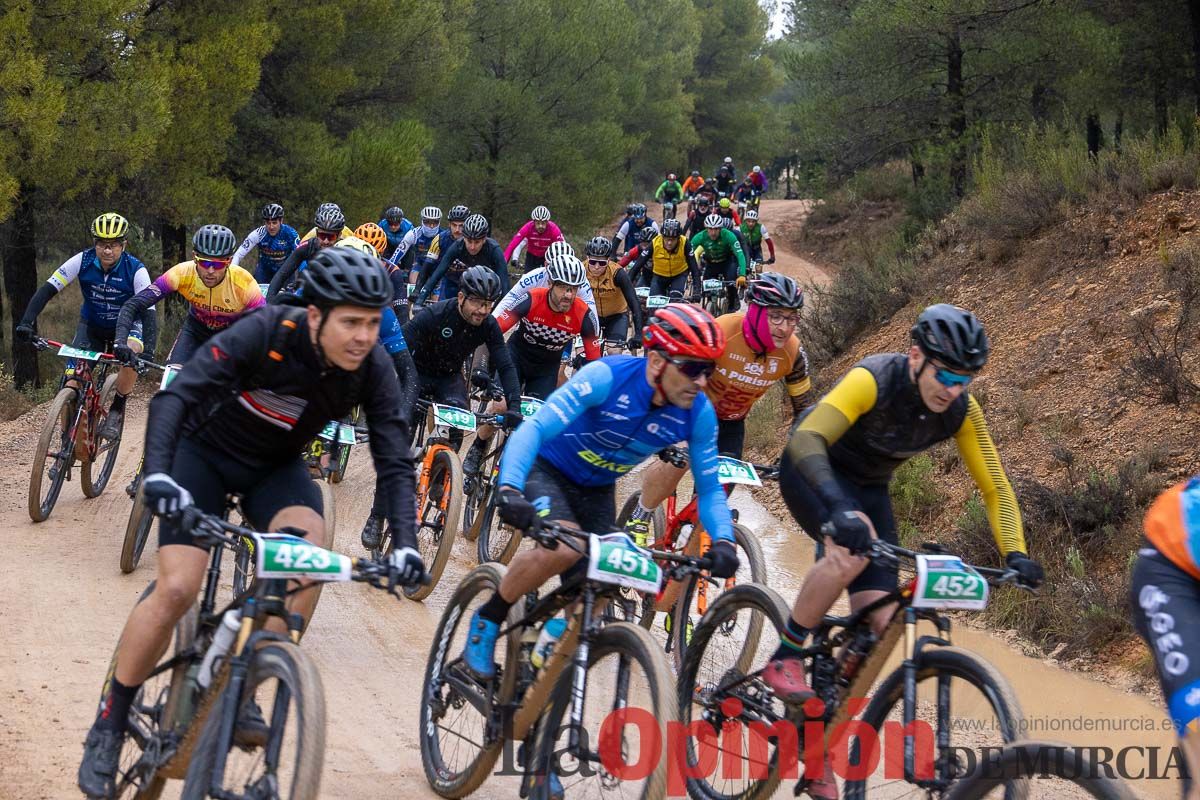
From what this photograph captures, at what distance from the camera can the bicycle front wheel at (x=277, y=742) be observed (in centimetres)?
368

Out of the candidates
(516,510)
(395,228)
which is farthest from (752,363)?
(395,228)

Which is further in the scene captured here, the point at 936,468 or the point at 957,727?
the point at 936,468

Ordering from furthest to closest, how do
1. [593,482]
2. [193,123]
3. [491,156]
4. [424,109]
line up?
[491,156], [424,109], [193,123], [593,482]

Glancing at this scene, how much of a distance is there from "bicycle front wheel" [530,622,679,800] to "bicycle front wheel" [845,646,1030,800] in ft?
2.83

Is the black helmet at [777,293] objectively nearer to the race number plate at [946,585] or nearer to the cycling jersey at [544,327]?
the cycling jersey at [544,327]

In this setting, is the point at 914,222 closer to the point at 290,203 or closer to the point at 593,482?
the point at 290,203

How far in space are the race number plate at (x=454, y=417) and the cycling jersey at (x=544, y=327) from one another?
118 centimetres

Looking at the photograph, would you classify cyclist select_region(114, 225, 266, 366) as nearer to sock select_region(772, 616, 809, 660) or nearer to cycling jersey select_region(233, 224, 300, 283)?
cycling jersey select_region(233, 224, 300, 283)

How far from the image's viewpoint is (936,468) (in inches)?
453

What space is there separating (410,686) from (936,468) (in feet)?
20.8

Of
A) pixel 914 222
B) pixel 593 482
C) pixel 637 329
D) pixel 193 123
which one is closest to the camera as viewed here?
pixel 593 482

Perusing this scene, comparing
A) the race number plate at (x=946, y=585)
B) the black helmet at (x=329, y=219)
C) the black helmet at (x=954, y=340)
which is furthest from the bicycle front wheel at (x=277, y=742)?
the black helmet at (x=329, y=219)

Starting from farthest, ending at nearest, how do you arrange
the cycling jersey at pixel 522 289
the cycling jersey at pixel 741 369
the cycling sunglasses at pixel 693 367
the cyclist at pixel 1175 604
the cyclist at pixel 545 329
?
the cycling jersey at pixel 522 289 < the cyclist at pixel 545 329 < the cycling jersey at pixel 741 369 < the cycling sunglasses at pixel 693 367 < the cyclist at pixel 1175 604

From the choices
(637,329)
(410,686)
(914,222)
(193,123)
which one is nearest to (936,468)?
(637,329)
